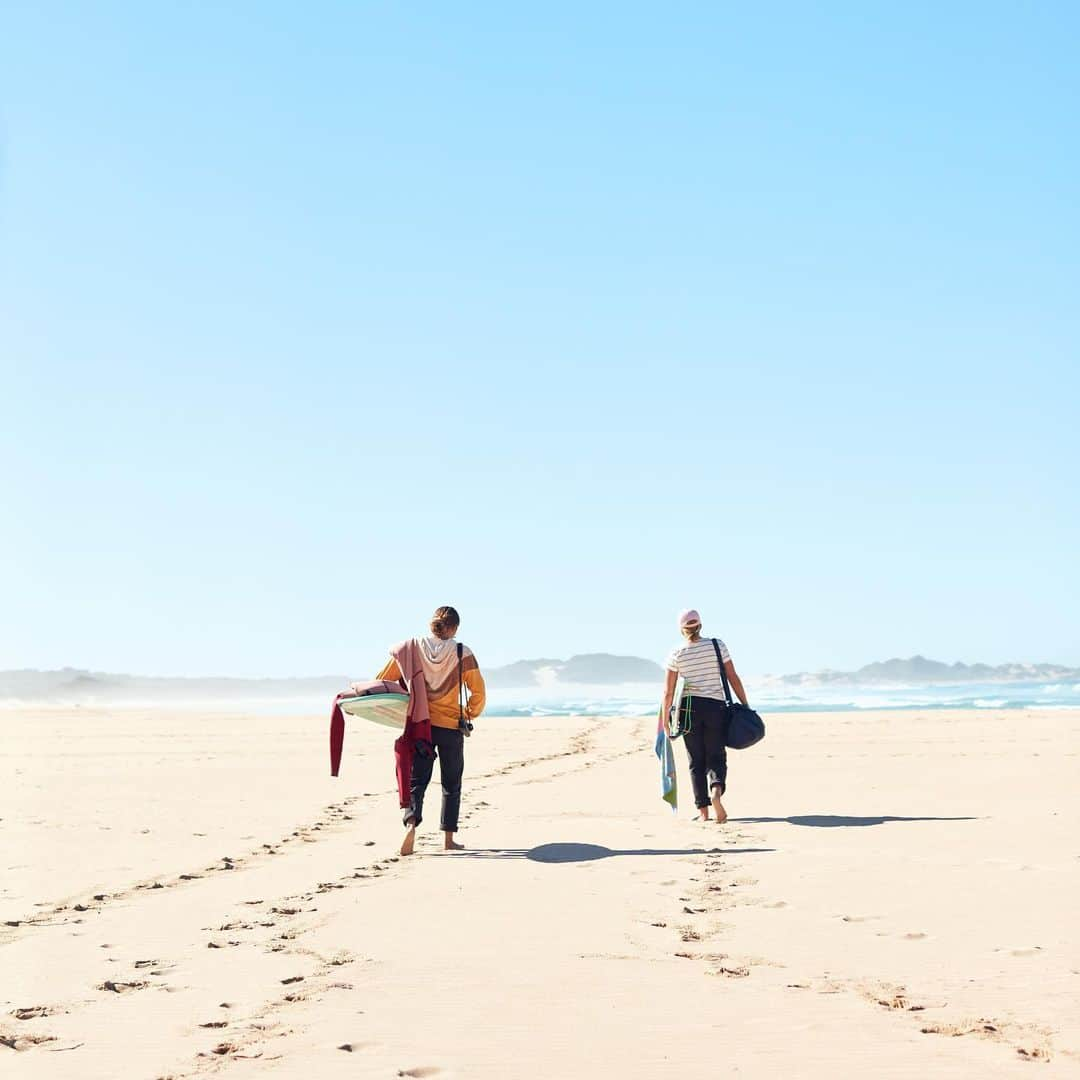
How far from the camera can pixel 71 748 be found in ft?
76.4

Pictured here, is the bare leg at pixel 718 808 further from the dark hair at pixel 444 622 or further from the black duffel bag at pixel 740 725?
the dark hair at pixel 444 622

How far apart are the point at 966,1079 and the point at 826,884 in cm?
350

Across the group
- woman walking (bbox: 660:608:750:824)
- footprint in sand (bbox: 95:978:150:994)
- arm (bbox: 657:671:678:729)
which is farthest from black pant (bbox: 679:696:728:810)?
footprint in sand (bbox: 95:978:150:994)

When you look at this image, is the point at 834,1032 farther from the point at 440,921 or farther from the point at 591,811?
the point at 591,811

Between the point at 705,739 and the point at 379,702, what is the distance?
3113 millimetres

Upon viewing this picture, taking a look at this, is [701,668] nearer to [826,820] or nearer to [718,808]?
[718,808]

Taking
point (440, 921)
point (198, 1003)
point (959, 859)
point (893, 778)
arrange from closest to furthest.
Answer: point (198, 1003) → point (440, 921) → point (959, 859) → point (893, 778)

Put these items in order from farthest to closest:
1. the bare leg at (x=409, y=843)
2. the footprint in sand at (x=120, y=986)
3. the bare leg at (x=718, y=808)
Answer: the bare leg at (x=718, y=808) → the bare leg at (x=409, y=843) → the footprint in sand at (x=120, y=986)

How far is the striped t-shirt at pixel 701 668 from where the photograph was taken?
418 inches

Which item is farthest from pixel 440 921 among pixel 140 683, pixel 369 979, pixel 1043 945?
pixel 140 683

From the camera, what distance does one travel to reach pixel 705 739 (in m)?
10.6

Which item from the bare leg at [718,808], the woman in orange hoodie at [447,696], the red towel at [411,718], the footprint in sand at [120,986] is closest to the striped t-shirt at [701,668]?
the bare leg at [718,808]

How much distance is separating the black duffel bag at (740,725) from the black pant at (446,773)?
256 centimetres

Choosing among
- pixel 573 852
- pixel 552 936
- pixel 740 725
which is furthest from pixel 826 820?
pixel 552 936
